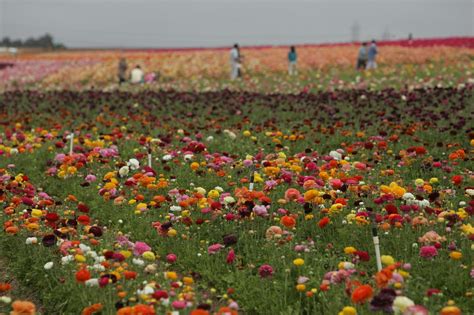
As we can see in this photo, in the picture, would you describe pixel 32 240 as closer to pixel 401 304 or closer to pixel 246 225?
pixel 246 225

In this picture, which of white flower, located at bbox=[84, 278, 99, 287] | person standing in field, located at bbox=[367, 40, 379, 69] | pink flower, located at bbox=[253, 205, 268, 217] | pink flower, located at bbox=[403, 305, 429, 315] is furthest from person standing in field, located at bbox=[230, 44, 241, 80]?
pink flower, located at bbox=[403, 305, 429, 315]

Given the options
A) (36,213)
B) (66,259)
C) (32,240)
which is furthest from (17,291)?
(66,259)

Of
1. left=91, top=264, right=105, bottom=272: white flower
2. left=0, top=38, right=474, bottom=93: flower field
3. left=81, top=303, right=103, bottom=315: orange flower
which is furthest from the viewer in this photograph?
left=0, top=38, right=474, bottom=93: flower field

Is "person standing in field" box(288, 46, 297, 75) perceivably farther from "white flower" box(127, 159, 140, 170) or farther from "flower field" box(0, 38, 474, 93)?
"white flower" box(127, 159, 140, 170)

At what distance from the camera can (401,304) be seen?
3541 mm

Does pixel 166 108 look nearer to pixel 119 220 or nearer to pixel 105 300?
pixel 119 220

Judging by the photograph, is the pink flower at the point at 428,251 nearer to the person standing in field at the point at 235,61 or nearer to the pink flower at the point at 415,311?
the pink flower at the point at 415,311

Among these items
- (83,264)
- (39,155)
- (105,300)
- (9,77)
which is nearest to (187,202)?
(83,264)

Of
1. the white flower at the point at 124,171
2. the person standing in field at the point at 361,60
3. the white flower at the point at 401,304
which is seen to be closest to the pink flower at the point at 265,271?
the white flower at the point at 401,304

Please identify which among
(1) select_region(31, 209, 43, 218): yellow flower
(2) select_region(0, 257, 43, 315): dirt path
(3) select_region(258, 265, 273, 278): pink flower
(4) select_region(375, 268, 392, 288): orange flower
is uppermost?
(4) select_region(375, 268, 392, 288): orange flower

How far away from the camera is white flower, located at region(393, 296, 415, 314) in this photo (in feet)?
11.5

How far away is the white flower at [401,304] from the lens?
3.51 meters

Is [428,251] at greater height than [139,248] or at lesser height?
greater

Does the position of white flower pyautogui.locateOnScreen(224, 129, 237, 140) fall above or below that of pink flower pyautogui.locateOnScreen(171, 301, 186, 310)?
above
